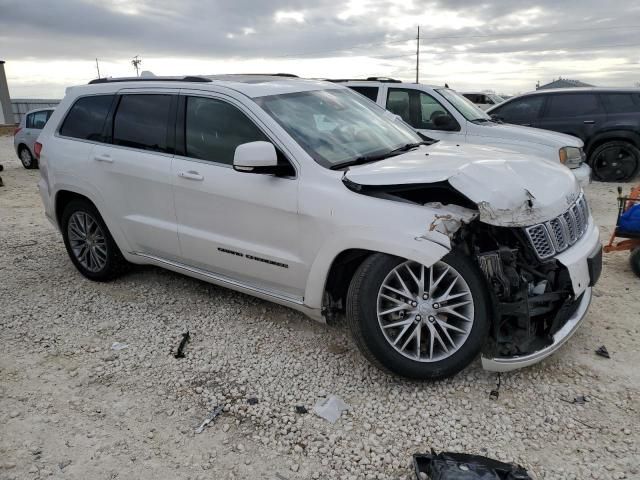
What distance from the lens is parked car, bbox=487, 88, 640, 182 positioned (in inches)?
365

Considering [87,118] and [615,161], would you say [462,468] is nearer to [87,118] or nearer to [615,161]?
[87,118]

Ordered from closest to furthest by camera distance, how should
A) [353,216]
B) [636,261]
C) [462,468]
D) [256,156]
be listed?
1. [462,468]
2. [353,216]
3. [256,156]
4. [636,261]

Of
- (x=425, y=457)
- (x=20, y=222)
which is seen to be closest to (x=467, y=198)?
(x=425, y=457)

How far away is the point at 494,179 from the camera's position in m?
2.96

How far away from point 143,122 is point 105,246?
1.28 meters

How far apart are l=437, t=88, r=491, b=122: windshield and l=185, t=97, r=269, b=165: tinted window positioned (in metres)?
4.87

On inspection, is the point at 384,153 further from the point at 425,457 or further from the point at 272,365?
the point at 425,457

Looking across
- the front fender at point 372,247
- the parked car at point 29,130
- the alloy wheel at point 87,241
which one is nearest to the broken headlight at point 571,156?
the front fender at point 372,247

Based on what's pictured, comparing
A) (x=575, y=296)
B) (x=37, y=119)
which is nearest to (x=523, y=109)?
(x=575, y=296)

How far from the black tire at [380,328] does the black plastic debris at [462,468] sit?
22.7 inches

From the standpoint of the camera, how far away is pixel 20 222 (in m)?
7.39

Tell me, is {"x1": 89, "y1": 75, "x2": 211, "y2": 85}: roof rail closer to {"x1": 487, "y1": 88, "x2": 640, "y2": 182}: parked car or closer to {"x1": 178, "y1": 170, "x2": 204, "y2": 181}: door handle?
{"x1": 178, "y1": 170, "x2": 204, "y2": 181}: door handle

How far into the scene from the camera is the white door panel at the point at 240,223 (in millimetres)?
3391

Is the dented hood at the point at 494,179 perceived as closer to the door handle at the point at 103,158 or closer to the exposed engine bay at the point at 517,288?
the exposed engine bay at the point at 517,288
